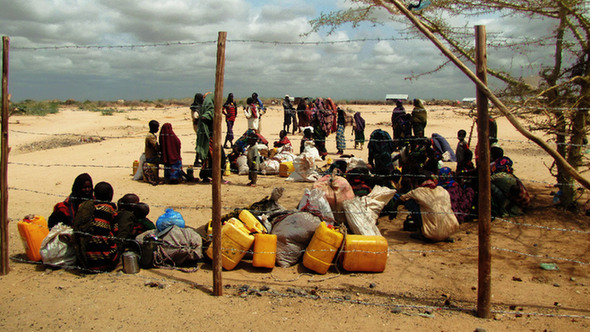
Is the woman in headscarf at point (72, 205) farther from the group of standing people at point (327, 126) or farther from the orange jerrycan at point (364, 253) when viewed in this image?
the group of standing people at point (327, 126)

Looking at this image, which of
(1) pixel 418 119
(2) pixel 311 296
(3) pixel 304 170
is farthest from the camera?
(1) pixel 418 119

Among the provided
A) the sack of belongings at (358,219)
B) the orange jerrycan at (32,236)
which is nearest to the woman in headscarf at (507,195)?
the sack of belongings at (358,219)

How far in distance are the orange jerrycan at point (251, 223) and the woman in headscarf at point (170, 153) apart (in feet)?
13.5

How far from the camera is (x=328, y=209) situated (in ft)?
17.7

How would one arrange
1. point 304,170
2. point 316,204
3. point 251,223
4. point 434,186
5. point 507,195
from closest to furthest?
point 251,223
point 316,204
point 434,186
point 507,195
point 304,170

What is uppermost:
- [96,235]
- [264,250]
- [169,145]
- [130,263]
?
[169,145]

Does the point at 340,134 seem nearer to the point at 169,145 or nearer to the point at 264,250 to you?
the point at 169,145

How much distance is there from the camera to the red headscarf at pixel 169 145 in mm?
8609

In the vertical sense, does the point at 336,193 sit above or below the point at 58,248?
above

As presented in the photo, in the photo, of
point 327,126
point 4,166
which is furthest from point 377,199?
point 327,126

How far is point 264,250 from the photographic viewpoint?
15.2 ft

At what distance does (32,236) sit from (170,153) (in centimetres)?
410

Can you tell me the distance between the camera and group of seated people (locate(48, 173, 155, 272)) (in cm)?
444

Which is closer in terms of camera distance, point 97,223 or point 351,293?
point 351,293
